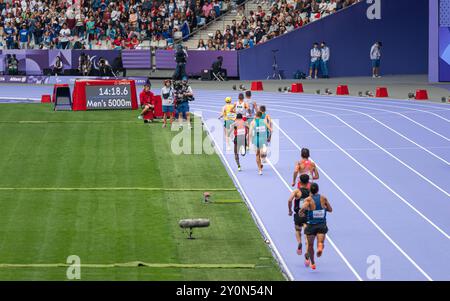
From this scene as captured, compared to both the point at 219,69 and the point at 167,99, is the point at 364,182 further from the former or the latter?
the point at 219,69

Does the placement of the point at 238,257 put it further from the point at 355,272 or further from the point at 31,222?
the point at 31,222

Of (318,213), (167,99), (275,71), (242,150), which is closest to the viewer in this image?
(318,213)

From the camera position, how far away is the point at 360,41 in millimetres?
56906

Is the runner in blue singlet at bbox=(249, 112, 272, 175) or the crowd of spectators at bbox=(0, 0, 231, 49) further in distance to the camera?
the crowd of spectators at bbox=(0, 0, 231, 49)

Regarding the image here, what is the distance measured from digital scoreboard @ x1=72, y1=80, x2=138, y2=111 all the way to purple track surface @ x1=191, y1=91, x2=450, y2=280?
2.58m

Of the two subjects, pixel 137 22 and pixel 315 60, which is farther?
pixel 137 22

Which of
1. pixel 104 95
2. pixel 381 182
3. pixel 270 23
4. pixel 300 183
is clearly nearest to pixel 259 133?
pixel 381 182

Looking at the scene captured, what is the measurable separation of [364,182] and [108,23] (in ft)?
115

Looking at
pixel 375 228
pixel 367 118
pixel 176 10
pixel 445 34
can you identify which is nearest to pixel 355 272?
pixel 375 228

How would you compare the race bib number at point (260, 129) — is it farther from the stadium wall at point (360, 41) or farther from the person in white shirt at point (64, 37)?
the person in white shirt at point (64, 37)

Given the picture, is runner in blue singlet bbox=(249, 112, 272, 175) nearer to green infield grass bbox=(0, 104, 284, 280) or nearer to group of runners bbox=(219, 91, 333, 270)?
group of runners bbox=(219, 91, 333, 270)

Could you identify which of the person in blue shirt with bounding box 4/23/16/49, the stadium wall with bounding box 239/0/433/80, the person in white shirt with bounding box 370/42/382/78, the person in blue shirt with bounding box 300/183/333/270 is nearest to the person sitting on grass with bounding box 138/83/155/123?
the stadium wall with bounding box 239/0/433/80

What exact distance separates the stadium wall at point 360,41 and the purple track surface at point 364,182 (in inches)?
429

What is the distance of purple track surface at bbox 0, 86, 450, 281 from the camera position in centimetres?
2170
